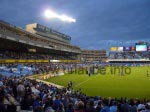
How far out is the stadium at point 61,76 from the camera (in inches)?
452

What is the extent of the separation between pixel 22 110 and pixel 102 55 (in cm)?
15294

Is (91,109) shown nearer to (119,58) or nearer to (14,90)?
(14,90)

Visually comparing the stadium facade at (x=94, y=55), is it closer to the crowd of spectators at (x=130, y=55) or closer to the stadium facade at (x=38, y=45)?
the stadium facade at (x=38, y=45)

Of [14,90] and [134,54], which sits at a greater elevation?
[134,54]

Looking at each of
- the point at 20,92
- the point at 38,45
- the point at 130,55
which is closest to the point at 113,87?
the point at 20,92

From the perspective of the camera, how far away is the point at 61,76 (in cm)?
4759

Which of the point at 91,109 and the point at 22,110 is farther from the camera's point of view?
the point at 22,110

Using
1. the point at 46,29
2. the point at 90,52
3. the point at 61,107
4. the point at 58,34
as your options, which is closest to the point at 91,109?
the point at 61,107

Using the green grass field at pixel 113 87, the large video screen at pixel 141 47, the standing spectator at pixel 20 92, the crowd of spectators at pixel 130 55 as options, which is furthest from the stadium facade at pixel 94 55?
the standing spectator at pixel 20 92

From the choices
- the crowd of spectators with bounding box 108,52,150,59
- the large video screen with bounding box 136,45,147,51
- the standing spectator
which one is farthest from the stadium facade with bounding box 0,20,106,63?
the large video screen with bounding box 136,45,147,51

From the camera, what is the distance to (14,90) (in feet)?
52.4

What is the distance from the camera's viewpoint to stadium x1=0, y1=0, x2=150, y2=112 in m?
11.5

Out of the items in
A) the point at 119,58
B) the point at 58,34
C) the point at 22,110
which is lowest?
the point at 22,110

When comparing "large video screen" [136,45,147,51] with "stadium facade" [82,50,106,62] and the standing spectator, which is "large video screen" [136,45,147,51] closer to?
"stadium facade" [82,50,106,62]
